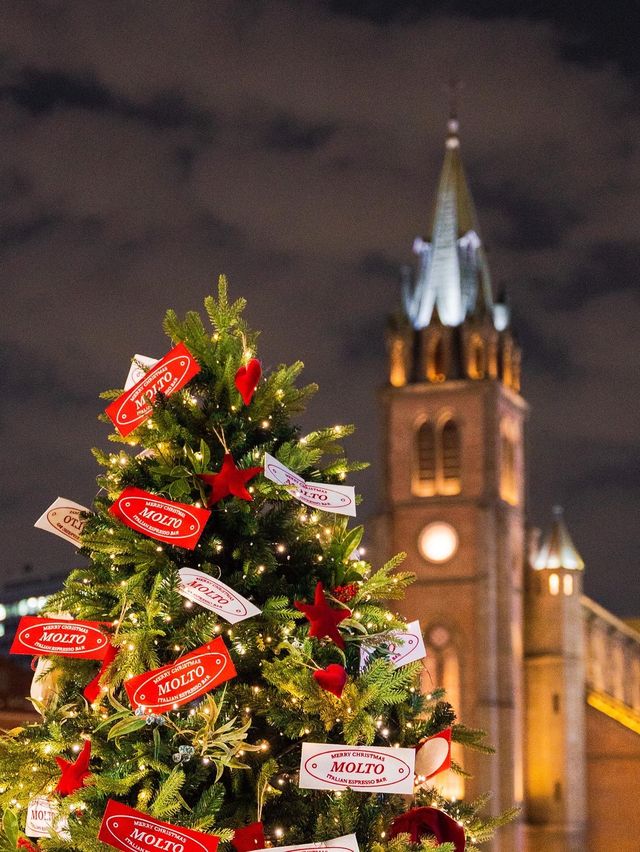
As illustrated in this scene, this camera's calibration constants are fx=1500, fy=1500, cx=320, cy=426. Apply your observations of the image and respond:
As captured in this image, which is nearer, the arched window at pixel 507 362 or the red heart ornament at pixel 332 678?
the red heart ornament at pixel 332 678

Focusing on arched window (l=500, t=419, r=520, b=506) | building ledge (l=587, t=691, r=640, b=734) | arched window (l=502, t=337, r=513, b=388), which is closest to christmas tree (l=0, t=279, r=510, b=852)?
building ledge (l=587, t=691, r=640, b=734)

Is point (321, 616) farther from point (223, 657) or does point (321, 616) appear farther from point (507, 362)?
point (507, 362)

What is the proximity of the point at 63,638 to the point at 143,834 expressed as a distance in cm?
120

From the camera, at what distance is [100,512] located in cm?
795

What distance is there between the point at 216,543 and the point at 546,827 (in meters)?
42.7

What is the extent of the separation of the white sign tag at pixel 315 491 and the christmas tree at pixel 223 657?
1 cm

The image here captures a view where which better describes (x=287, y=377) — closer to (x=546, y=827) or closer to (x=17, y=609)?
(x=546, y=827)

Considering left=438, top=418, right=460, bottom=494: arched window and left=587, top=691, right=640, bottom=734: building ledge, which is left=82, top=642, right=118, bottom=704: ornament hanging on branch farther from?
left=587, top=691, right=640, bottom=734: building ledge

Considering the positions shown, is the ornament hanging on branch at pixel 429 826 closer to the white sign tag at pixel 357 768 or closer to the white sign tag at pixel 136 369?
the white sign tag at pixel 357 768

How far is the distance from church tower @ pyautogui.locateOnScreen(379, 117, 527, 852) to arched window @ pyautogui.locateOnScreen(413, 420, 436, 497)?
45mm

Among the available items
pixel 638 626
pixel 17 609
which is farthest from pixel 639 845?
pixel 17 609

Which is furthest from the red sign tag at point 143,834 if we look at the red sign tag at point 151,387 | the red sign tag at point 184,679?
the red sign tag at point 151,387

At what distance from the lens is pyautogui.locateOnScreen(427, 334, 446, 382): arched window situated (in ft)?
172

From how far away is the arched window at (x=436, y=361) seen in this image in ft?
172
